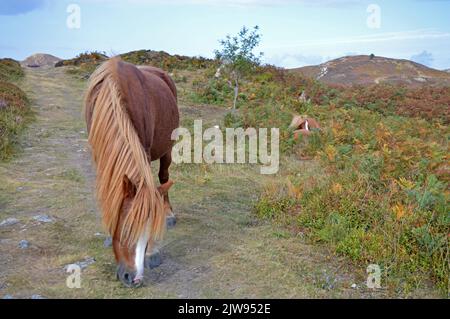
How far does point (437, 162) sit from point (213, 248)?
15.3 feet

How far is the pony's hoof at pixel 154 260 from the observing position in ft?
15.1

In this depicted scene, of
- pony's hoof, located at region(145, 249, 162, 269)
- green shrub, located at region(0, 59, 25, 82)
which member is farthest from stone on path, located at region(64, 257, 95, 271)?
green shrub, located at region(0, 59, 25, 82)

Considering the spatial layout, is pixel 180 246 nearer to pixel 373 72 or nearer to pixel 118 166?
pixel 118 166

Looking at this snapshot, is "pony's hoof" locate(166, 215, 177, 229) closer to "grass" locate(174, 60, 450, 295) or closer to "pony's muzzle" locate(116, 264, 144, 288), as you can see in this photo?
"grass" locate(174, 60, 450, 295)

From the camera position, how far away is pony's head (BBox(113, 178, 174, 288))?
3661mm

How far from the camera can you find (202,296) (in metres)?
4.29

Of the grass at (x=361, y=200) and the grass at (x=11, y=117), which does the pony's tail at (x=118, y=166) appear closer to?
the grass at (x=361, y=200)

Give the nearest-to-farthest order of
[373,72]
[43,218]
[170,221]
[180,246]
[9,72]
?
[180,246], [43,218], [170,221], [9,72], [373,72]

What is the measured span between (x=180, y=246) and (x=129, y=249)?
1843 millimetres

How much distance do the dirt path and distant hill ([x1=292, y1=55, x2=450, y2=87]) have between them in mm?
23835

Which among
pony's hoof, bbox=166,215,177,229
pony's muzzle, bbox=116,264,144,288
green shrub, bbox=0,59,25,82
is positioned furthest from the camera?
green shrub, bbox=0,59,25,82

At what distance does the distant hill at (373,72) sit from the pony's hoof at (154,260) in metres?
26.8

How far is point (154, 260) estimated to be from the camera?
4.78 metres

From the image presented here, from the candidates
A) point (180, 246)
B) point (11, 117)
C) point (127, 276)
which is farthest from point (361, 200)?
point (11, 117)
